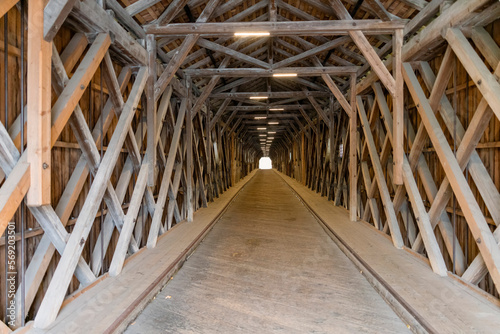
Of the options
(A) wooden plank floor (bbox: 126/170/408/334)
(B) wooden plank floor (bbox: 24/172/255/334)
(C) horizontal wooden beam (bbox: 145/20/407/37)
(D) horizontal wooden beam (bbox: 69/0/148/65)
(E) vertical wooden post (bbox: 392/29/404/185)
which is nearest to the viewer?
(B) wooden plank floor (bbox: 24/172/255/334)

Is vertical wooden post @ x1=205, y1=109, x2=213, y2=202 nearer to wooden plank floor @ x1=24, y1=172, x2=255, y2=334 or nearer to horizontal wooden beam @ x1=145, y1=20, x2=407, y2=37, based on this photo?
wooden plank floor @ x1=24, y1=172, x2=255, y2=334

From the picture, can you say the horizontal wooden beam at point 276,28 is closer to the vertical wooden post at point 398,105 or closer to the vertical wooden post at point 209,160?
the vertical wooden post at point 398,105

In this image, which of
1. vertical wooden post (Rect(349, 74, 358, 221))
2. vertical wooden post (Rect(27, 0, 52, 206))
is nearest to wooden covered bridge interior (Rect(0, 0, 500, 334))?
vertical wooden post (Rect(27, 0, 52, 206))

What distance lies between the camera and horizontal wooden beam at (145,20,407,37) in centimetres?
475

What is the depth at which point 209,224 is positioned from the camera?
6.61 meters

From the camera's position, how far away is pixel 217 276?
3900mm

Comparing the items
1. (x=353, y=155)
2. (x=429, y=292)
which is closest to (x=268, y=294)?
(x=429, y=292)

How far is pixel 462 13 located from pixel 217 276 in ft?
12.8

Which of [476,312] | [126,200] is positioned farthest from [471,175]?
[126,200]

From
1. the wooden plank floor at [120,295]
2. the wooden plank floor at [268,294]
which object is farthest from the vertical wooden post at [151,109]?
the wooden plank floor at [268,294]

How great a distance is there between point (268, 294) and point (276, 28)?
3.75 metres

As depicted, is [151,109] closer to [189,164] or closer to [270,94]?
[189,164]

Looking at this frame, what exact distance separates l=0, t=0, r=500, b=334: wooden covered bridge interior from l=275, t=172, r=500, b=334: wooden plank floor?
2 centimetres

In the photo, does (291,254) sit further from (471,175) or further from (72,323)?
(72,323)
